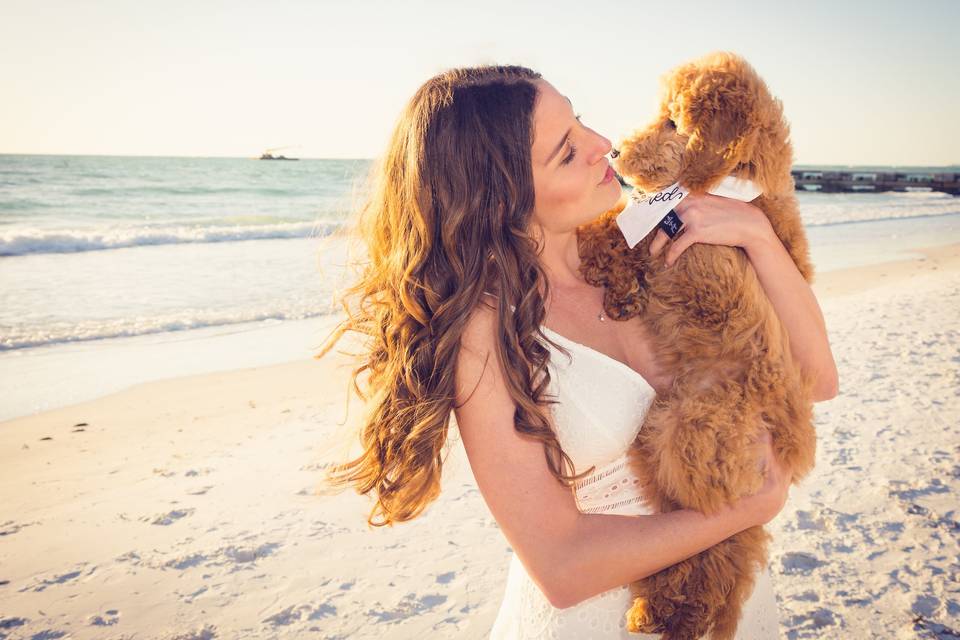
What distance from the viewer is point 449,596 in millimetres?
3410

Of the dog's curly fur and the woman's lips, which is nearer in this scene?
→ the dog's curly fur

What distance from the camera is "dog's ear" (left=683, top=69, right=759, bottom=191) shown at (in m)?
1.91

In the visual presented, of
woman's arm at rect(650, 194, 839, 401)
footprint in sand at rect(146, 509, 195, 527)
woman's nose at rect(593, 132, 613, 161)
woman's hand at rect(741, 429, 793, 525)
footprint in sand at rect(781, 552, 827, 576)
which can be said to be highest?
woman's nose at rect(593, 132, 613, 161)

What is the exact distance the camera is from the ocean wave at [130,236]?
14.0 meters

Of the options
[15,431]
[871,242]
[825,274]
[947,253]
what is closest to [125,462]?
[15,431]

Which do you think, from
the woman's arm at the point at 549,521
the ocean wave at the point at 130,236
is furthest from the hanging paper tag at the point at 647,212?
the ocean wave at the point at 130,236

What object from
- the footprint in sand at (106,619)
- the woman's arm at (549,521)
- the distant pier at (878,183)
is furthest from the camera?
the distant pier at (878,183)

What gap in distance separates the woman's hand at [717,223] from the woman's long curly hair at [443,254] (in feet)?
1.55

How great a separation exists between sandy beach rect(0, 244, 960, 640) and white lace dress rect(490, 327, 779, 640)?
1.83 ft

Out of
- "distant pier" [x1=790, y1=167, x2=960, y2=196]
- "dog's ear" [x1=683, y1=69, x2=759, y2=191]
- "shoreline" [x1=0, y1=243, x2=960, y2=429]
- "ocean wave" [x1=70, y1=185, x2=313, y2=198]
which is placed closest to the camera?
"dog's ear" [x1=683, y1=69, x2=759, y2=191]

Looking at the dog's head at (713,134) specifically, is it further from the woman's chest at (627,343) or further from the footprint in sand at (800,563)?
the footprint in sand at (800,563)

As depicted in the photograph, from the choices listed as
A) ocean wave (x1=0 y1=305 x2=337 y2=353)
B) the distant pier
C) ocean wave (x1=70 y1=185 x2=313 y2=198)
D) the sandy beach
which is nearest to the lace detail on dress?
the sandy beach

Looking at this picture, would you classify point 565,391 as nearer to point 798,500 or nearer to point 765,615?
point 765,615

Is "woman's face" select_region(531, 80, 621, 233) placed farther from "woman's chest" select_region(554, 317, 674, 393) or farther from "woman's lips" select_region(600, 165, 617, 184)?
"woman's chest" select_region(554, 317, 674, 393)
